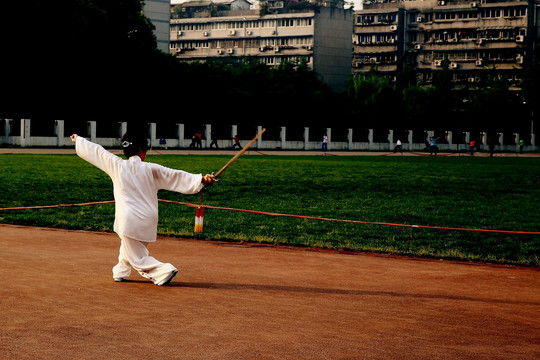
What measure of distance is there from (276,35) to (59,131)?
83917 millimetres

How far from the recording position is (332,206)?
2039 centimetres

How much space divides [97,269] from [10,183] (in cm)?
1393

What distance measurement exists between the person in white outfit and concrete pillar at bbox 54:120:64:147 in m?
45.2

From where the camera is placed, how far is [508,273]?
37.7 feet

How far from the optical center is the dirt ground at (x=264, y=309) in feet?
20.9

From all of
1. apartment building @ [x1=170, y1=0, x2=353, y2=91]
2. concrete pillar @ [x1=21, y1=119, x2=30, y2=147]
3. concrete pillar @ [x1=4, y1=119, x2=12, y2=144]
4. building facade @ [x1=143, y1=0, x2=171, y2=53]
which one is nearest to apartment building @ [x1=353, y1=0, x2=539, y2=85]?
apartment building @ [x1=170, y1=0, x2=353, y2=91]

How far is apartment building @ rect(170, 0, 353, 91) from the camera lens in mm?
129500

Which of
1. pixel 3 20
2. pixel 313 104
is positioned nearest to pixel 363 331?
pixel 3 20

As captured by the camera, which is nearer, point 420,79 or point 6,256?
point 6,256

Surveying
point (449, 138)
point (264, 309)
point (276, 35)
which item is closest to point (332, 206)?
point (264, 309)

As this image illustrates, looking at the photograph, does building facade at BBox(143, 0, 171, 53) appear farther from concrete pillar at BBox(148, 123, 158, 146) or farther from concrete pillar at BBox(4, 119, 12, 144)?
concrete pillar at BBox(4, 119, 12, 144)

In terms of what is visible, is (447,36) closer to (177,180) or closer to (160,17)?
(160,17)

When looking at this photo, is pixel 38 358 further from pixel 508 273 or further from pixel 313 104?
pixel 313 104

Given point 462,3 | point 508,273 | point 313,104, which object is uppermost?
point 462,3
